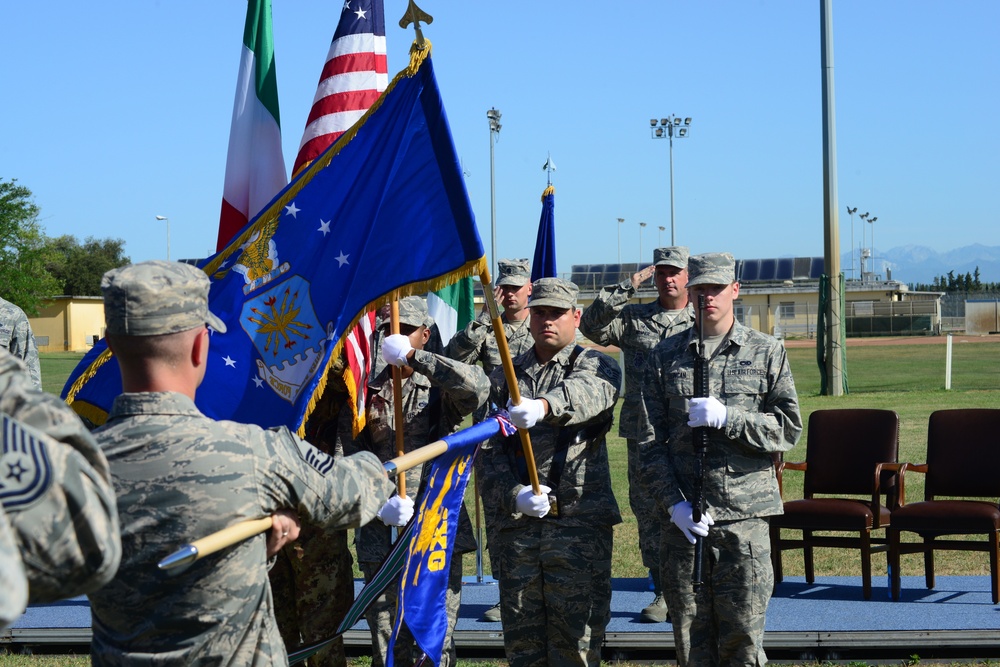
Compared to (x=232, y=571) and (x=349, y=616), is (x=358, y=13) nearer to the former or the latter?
(x=349, y=616)

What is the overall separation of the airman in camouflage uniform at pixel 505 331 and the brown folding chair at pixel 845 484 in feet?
7.60

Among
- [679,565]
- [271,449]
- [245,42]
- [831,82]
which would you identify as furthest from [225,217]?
[831,82]

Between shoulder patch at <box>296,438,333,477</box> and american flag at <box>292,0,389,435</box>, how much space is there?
2.79 meters

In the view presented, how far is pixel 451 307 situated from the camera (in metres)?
9.23

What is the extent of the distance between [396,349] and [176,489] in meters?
3.11

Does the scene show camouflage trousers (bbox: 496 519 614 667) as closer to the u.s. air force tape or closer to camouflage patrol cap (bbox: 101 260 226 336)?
the u.s. air force tape

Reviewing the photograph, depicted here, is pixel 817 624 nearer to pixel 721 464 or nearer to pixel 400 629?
pixel 721 464

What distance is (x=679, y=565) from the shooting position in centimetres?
534

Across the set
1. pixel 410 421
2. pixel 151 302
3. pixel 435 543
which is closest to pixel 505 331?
pixel 410 421

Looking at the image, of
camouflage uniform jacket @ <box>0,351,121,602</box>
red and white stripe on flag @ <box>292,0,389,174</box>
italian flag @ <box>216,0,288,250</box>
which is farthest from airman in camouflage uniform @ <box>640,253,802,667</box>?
camouflage uniform jacket @ <box>0,351,121,602</box>

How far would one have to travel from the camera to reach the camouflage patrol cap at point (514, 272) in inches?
298

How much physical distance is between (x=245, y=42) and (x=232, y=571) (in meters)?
4.45

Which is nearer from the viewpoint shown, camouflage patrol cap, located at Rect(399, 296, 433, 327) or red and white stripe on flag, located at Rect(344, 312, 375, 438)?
red and white stripe on flag, located at Rect(344, 312, 375, 438)

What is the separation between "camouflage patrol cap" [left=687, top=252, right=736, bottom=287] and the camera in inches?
218
